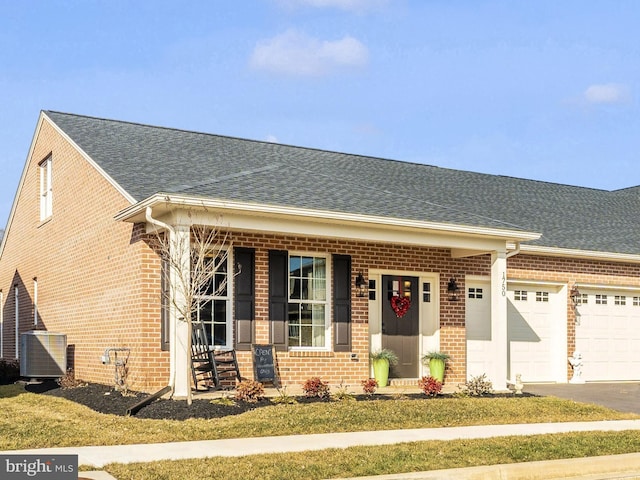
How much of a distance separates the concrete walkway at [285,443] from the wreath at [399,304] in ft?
16.6

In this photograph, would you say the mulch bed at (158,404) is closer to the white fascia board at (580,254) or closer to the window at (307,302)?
the window at (307,302)

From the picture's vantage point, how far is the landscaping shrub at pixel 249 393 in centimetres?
1338

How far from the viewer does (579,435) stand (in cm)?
1161

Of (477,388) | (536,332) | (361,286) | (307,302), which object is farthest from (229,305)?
(536,332)

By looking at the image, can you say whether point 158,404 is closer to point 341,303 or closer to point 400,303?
point 341,303

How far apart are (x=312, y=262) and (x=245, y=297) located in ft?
5.29

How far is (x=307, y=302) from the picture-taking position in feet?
53.7

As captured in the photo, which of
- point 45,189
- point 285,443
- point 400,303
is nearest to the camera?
point 285,443

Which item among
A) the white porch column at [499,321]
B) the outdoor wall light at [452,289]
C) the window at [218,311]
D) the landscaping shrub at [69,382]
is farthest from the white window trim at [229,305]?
the white porch column at [499,321]

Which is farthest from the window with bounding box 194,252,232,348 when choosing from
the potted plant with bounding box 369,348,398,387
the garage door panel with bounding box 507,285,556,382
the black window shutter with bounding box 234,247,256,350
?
the garage door panel with bounding box 507,285,556,382

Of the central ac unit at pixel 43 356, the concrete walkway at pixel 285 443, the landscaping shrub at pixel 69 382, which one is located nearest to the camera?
the concrete walkway at pixel 285 443

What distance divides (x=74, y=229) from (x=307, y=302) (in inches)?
229

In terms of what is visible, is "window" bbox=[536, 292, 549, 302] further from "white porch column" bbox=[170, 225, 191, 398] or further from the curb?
the curb

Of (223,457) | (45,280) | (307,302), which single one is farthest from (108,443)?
(45,280)
